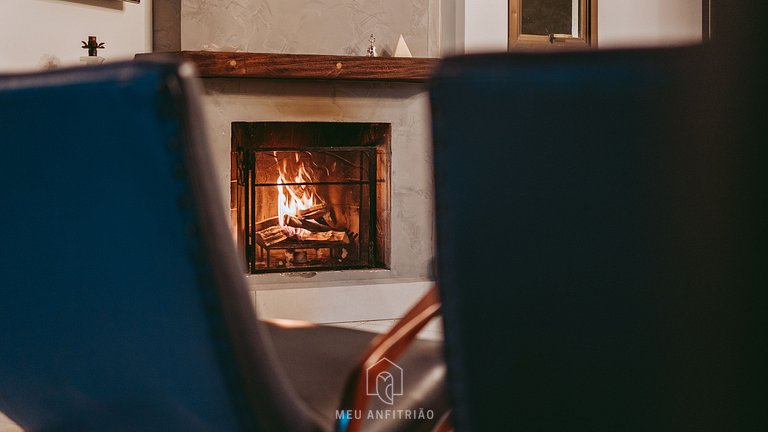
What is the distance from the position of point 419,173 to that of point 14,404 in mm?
2436

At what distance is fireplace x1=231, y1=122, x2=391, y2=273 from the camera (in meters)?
3.15

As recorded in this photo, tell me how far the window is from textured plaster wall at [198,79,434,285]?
60cm

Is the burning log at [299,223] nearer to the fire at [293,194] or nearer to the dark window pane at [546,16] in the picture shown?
the fire at [293,194]

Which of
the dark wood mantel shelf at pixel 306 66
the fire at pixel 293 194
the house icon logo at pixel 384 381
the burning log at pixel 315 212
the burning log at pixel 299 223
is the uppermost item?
the dark wood mantel shelf at pixel 306 66

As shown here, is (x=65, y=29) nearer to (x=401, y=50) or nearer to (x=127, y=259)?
(x=401, y=50)

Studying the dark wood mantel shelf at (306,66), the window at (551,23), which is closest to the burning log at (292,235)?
the dark wood mantel shelf at (306,66)

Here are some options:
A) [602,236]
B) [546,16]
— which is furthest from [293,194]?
[602,236]

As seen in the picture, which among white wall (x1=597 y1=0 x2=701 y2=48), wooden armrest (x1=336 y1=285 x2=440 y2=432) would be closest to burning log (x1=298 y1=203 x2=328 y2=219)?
white wall (x1=597 y1=0 x2=701 y2=48)

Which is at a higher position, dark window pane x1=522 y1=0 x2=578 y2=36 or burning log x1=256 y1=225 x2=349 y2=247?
dark window pane x1=522 y1=0 x2=578 y2=36

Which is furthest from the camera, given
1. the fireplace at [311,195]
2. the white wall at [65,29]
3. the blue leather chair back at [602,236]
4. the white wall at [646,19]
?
the white wall at [646,19]

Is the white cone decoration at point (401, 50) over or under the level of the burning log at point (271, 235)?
over

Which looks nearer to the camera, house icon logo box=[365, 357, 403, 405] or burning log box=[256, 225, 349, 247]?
house icon logo box=[365, 357, 403, 405]

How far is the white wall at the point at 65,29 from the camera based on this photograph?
264cm

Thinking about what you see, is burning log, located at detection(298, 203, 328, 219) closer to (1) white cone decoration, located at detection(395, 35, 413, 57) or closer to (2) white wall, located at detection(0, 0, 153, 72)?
(1) white cone decoration, located at detection(395, 35, 413, 57)
